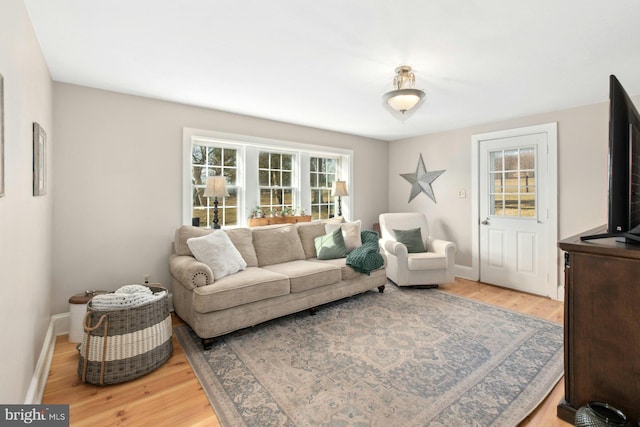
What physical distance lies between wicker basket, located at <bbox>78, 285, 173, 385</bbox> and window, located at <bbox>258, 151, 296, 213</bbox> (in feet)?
7.48

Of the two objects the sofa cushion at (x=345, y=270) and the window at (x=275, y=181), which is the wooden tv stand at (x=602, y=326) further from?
the window at (x=275, y=181)

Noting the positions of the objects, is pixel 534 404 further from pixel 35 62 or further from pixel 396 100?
pixel 35 62

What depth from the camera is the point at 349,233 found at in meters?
4.00

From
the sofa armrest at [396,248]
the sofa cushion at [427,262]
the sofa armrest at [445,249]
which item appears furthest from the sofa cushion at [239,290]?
the sofa armrest at [445,249]

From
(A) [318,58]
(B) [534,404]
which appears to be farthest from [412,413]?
(A) [318,58]

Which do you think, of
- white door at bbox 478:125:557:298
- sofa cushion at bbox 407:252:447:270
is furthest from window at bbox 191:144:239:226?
white door at bbox 478:125:557:298

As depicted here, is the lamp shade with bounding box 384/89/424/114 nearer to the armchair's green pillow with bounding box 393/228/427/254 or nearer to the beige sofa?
the beige sofa

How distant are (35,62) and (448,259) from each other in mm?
4468

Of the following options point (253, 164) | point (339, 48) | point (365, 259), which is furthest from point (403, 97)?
point (253, 164)

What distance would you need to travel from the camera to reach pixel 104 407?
6.00 ft

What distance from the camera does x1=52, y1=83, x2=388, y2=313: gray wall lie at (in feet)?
9.23

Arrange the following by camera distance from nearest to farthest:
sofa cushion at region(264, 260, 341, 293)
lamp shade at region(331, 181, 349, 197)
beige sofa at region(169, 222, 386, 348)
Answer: beige sofa at region(169, 222, 386, 348), sofa cushion at region(264, 260, 341, 293), lamp shade at region(331, 181, 349, 197)

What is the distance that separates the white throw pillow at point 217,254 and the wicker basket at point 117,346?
0.69 meters

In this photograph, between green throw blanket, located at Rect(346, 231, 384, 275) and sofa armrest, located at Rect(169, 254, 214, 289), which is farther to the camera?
green throw blanket, located at Rect(346, 231, 384, 275)
